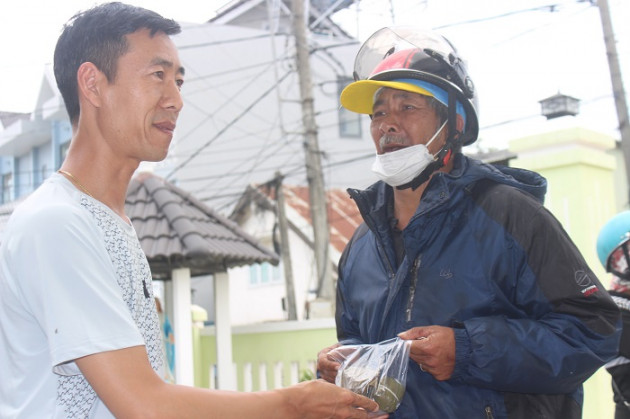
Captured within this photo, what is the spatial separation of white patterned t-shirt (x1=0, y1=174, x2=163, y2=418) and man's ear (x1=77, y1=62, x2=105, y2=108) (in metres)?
0.31

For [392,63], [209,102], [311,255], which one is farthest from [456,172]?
[209,102]

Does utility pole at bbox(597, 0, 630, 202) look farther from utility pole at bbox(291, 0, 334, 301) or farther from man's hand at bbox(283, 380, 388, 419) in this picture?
man's hand at bbox(283, 380, 388, 419)

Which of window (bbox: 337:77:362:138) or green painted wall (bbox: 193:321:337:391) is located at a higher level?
window (bbox: 337:77:362:138)

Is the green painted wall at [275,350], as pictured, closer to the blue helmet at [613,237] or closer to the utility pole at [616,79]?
the blue helmet at [613,237]

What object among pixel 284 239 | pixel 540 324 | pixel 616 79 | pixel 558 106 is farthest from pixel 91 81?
pixel 284 239

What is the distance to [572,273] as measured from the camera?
2277 mm

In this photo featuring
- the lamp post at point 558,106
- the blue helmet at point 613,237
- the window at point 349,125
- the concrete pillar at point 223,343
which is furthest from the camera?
the window at point 349,125

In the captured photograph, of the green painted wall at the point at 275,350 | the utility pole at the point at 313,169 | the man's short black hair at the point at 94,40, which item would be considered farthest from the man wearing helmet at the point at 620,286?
the utility pole at the point at 313,169

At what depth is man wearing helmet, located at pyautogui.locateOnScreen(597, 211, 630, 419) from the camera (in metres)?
4.19

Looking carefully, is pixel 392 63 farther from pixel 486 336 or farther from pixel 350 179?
pixel 350 179

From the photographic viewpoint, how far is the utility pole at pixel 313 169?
13.1m

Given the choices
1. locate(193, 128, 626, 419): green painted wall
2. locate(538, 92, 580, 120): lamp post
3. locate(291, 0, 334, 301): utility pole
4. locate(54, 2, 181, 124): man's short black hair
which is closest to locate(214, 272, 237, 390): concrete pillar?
locate(291, 0, 334, 301): utility pole

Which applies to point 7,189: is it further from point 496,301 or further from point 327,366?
point 496,301

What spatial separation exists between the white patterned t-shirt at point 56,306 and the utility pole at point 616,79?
1054 centimetres
